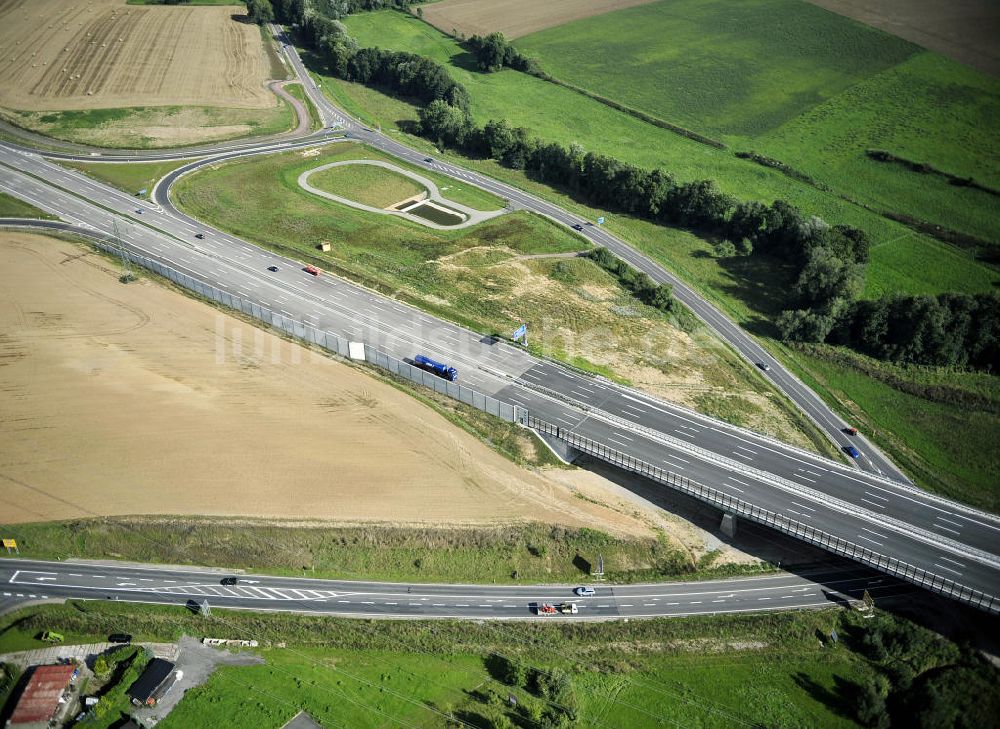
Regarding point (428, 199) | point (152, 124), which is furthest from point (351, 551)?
point (152, 124)

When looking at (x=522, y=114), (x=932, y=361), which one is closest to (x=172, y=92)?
(x=522, y=114)

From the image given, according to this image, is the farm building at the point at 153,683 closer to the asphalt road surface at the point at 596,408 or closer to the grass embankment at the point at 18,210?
the asphalt road surface at the point at 596,408

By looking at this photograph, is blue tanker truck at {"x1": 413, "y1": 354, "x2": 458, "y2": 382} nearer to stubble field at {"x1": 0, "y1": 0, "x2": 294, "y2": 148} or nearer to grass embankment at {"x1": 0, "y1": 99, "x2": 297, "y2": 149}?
grass embankment at {"x1": 0, "y1": 99, "x2": 297, "y2": 149}

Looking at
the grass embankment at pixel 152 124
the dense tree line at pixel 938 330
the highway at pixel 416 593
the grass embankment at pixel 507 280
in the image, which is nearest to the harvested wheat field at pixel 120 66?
the grass embankment at pixel 152 124

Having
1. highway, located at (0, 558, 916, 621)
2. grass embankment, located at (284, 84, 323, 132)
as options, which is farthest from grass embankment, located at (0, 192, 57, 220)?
highway, located at (0, 558, 916, 621)

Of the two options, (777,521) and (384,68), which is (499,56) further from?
(777,521)

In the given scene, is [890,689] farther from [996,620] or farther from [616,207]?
[616,207]
